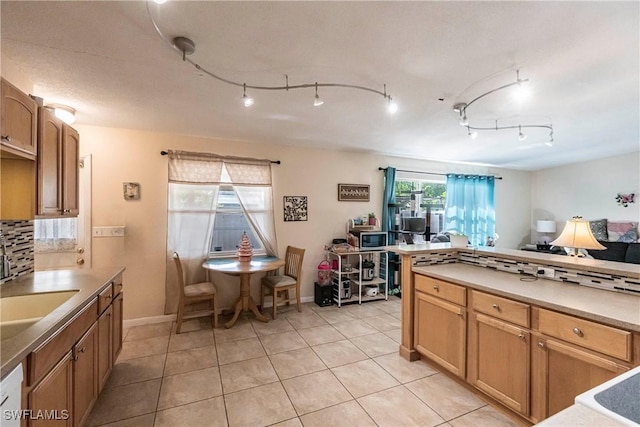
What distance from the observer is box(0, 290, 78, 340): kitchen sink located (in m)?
1.60

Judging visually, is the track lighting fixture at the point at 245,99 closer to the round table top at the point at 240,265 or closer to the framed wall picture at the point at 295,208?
the round table top at the point at 240,265

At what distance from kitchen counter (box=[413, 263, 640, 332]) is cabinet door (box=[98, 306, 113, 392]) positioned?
2.61m

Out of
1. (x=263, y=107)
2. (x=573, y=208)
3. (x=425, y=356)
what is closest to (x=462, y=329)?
(x=425, y=356)

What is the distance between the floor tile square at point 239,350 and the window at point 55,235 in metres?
2.18

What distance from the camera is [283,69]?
2031 mm

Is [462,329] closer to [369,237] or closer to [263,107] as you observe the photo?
[369,237]

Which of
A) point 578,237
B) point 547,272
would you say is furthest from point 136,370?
point 578,237

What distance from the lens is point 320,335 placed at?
3.23 meters

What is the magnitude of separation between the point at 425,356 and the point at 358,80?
8.33 feet

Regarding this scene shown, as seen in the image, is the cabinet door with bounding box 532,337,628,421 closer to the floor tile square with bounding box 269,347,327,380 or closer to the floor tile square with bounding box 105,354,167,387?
the floor tile square with bounding box 269,347,327,380

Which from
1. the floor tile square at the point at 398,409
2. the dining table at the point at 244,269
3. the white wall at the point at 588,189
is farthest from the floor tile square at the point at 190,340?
the white wall at the point at 588,189

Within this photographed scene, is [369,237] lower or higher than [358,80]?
lower

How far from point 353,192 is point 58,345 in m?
4.00

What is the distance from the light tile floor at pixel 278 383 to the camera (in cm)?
192
